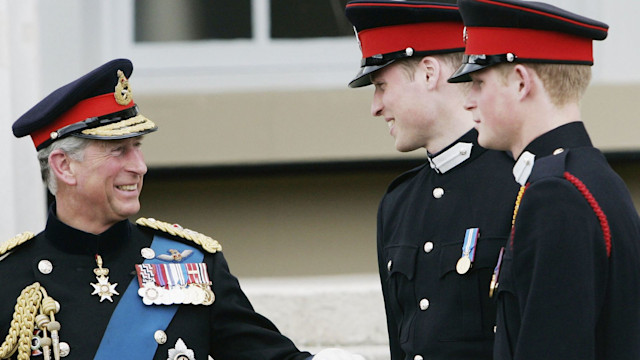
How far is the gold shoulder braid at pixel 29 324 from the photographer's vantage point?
2830mm

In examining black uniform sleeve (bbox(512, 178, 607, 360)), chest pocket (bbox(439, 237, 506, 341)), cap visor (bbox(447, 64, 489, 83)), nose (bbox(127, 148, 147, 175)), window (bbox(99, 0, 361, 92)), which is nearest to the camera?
black uniform sleeve (bbox(512, 178, 607, 360))

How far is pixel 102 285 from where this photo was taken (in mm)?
2980

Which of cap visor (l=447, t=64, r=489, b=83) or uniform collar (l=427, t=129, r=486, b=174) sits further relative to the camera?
uniform collar (l=427, t=129, r=486, b=174)

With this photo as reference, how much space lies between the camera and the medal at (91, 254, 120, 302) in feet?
9.74

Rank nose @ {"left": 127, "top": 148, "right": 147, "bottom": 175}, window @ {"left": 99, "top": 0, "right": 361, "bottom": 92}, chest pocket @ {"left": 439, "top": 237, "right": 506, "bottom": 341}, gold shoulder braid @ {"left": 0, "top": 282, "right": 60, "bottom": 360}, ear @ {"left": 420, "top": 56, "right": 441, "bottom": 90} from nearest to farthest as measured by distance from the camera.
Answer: chest pocket @ {"left": 439, "top": 237, "right": 506, "bottom": 341}
gold shoulder braid @ {"left": 0, "top": 282, "right": 60, "bottom": 360}
ear @ {"left": 420, "top": 56, "right": 441, "bottom": 90}
nose @ {"left": 127, "top": 148, "right": 147, "bottom": 175}
window @ {"left": 99, "top": 0, "right": 361, "bottom": 92}

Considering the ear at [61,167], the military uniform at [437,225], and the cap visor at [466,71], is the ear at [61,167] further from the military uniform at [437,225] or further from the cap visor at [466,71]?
the cap visor at [466,71]

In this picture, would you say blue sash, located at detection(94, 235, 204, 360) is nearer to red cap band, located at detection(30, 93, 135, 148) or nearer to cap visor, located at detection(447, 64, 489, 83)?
red cap band, located at detection(30, 93, 135, 148)

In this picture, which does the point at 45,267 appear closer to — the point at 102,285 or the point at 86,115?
the point at 102,285

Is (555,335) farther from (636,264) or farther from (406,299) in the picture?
(406,299)

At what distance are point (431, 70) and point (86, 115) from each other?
3.08 ft

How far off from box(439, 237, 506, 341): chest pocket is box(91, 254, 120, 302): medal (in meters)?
0.89

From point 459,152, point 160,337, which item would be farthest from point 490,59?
point 160,337

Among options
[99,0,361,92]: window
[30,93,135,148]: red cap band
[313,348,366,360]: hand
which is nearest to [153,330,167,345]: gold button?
[313,348,366,360]: hand

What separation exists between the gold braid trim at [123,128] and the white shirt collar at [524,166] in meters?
1.13
